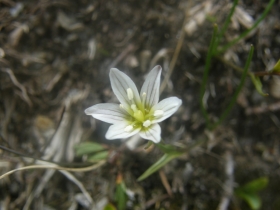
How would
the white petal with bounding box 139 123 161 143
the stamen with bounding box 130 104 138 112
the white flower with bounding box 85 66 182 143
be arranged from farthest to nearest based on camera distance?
1. the stamen with bounding box 130 104 138 112
2. the white flower with bounding box 85 66 182 143
3. the white petal with bounding box 139 123 161 143

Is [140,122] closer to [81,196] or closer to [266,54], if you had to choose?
[81,196]

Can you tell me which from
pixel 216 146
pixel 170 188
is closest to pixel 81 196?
pixel 170 188

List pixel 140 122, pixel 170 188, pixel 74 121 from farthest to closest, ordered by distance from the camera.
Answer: pixel 74 121, pixel 170 188, pixel 140 122

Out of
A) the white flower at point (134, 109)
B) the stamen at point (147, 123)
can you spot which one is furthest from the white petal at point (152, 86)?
the stamen at point (147, 123)

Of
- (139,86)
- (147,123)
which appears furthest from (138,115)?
(139,86)

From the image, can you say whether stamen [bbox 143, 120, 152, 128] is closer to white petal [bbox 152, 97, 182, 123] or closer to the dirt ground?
white petal [bbox 152, 97, 182, 123]

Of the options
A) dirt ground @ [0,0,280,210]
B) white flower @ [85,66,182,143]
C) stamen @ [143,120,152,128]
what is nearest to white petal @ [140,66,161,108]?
white flower @ [85,66,182,143]
